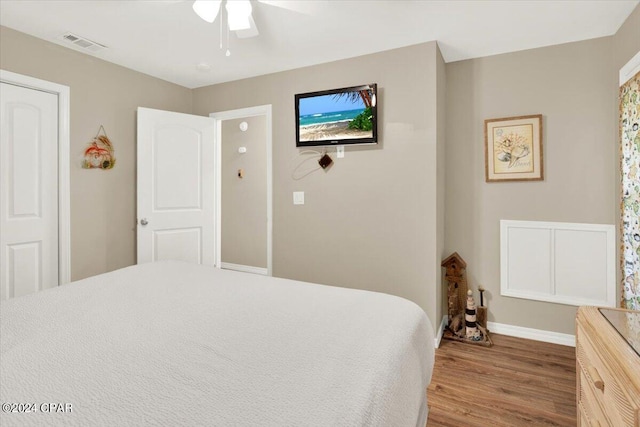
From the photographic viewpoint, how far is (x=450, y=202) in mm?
2996

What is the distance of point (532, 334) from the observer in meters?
2.72

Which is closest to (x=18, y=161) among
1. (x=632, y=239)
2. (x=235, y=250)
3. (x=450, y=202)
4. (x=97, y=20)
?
(x=97, y=20)

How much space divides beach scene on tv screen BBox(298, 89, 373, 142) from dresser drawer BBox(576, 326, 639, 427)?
1978 mm

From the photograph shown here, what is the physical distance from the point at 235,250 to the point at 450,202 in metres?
3.26

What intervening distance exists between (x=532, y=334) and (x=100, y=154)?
413cm

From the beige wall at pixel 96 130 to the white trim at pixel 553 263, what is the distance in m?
3.54

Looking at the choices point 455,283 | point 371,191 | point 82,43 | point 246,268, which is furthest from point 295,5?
point 246,268

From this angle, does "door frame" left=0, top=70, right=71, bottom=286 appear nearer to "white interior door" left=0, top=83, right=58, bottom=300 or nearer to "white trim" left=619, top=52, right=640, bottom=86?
"white interior door" left=0, top=83, right=58, bottom=300

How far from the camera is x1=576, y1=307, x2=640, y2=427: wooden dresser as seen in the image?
37.3 inches

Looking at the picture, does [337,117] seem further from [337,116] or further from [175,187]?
[175,187]

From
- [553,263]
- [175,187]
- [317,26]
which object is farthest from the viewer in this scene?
[175,187]

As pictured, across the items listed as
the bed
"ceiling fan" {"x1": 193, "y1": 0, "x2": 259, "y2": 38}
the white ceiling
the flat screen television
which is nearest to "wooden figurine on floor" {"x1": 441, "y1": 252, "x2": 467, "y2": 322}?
the flat screen television

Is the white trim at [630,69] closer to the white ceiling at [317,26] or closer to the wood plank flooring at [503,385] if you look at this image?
the white ceiling at [317,26]

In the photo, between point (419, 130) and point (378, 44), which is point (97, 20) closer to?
point (378, 44)
